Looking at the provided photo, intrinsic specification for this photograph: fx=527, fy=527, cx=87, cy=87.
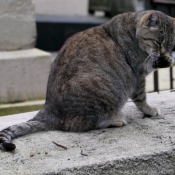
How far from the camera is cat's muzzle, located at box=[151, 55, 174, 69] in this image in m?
3.86

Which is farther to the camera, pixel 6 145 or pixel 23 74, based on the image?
pixel 23 74

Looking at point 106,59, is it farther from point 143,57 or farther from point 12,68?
point 12,68

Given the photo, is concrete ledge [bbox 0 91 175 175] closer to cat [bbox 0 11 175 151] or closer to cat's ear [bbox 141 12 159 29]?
cat [bbox 0 11 175 151]

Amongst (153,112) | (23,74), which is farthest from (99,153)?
(23,74)

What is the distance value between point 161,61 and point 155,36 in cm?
19

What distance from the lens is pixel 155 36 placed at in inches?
152

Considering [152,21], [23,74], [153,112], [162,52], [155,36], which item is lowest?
[23,74]

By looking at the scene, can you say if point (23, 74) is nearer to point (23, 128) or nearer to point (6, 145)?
point (23, 128)

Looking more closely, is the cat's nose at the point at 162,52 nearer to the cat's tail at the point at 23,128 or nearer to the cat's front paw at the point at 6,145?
the cat's tail at the point at 23,128

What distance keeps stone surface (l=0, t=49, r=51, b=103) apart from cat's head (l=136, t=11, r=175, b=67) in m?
2.32

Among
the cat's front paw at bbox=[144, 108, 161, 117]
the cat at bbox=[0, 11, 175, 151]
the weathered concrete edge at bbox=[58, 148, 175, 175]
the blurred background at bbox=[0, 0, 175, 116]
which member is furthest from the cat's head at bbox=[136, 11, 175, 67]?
the blurred background at bbox=[0, 0, 175, 116]

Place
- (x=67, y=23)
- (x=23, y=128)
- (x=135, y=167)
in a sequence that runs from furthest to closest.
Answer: (x=67, y=23)
(x=23, y=128)
(x=135, y=167)

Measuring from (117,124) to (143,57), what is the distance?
0.56 m

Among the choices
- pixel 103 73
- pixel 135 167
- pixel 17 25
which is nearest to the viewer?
pixel 135 167
